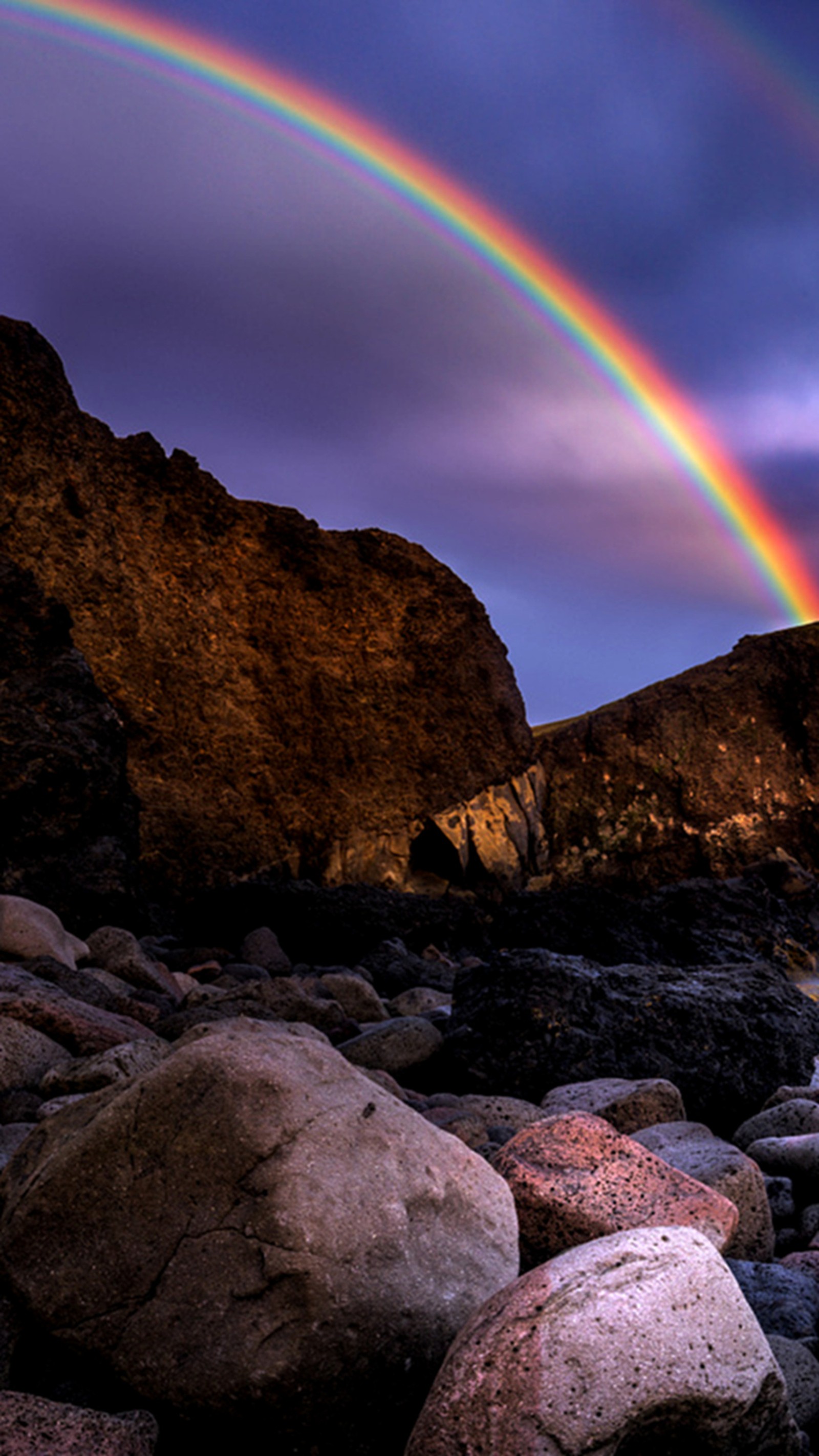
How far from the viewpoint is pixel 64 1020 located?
349 cm

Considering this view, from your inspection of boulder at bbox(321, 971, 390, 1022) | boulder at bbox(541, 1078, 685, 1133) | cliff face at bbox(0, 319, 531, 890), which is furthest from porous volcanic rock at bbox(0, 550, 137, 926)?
boulder at bbox(541, 1078, 685, 1133)

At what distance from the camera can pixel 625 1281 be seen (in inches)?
60.1

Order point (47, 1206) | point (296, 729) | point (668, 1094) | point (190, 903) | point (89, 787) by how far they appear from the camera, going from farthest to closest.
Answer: point (296, 729) < point (190, 903) < point (89, 787) < point (668, 1094) < point (47, 1206)

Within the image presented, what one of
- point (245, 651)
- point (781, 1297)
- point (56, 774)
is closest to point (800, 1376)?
point (781, 1297)

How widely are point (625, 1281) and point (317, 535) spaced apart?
14.0 meters

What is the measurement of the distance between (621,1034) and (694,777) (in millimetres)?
13991

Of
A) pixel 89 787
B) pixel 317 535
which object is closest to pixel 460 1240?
pixel 89 787

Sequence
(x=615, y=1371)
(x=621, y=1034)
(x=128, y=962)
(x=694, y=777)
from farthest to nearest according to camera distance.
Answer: (x=694, y=777)
(x=128, y=962)
(x=621, y=1034)
(x=615, y=1371)

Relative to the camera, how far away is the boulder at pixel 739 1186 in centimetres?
270

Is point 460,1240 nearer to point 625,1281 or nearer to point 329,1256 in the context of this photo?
point 329,1256

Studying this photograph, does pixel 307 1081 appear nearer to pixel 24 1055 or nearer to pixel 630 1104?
pixel 24 1055

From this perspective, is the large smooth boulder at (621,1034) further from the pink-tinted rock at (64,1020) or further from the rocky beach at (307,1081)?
the pink-tinted rock at (64,1020)

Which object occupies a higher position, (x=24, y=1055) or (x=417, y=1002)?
(x=24, y=1055)

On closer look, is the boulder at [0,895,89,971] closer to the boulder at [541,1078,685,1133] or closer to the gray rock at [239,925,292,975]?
the gray rock at [239,925,292,975]
